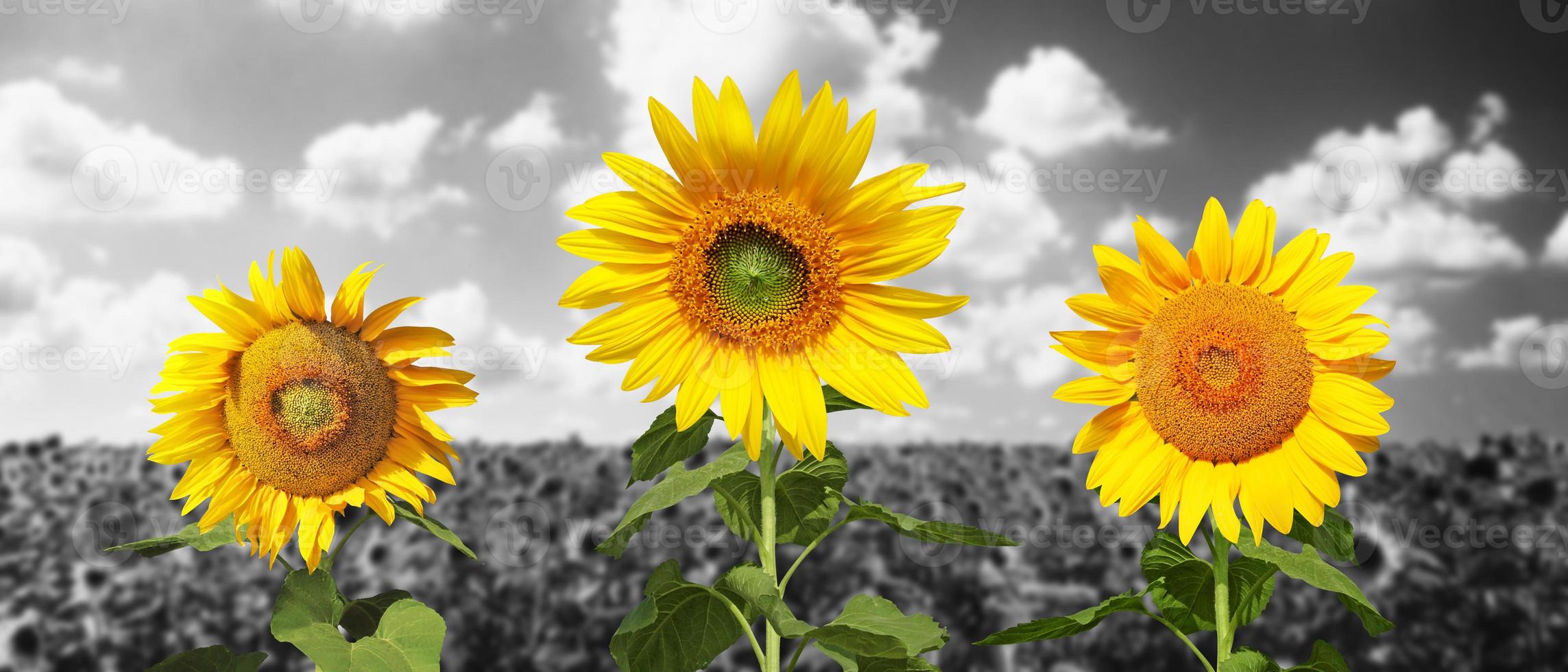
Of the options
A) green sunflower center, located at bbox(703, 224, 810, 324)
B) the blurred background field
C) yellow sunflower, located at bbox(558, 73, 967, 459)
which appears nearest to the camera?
yellow sunflower, located at bbox(558, 73, 967, 459)

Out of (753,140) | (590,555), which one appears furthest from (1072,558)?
(753,140)

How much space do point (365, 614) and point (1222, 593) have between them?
2559mm

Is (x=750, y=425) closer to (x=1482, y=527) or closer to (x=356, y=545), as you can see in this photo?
(x=356, y=545)

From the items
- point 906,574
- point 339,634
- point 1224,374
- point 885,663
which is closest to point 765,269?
point 885,663

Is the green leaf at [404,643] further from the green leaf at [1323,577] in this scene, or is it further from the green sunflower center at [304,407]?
the green leaf at [1323,577]

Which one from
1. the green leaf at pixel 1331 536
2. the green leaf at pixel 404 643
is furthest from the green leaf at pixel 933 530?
Result: the green leaf at pixel 404 643

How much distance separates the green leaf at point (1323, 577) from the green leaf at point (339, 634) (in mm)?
2280

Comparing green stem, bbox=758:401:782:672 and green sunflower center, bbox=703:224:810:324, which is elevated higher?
green sunflower center, bbox=703:224:810:324

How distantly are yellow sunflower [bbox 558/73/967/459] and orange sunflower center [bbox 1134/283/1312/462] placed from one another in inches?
27.2

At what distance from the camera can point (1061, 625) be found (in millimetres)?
2959

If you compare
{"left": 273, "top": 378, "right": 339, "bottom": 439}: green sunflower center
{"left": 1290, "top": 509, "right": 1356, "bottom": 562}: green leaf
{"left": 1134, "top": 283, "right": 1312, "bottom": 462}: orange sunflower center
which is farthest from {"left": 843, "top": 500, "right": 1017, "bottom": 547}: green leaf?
{"left": 273, "top": 378, "right": 339, "bottom": 439}: green sunflower center

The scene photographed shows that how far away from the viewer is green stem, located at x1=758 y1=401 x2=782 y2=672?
2750mm

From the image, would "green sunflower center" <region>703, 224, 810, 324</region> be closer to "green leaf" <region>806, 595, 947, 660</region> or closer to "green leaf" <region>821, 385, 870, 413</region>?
"green leaf" <region>821, 385, 870, 413</region>

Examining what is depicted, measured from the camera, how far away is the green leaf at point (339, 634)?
9.05 ft
